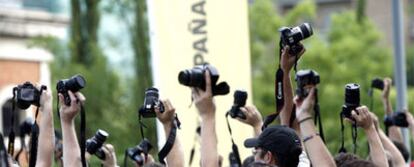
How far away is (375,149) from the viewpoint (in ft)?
24.9

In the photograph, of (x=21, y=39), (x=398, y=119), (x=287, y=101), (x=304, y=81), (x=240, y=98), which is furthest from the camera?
(x=21, y=39)

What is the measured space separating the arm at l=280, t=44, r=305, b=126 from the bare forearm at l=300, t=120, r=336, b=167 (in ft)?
1.63

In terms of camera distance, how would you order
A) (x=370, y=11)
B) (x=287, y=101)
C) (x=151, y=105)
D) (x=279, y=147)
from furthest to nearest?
1. (x=370, y=11)
2. (x=287, y=101)
3. (x=151, y=105)
4. (x=279, y=147)

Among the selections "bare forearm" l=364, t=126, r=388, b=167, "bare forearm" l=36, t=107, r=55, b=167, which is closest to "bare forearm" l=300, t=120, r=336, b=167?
"bare forearm" l=364, t=126, r=388, b=167

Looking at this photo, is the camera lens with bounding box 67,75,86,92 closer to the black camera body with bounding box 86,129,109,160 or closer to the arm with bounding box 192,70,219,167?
the arm with bounding box 192,70,219,167

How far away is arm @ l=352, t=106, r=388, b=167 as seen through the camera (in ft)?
24.1

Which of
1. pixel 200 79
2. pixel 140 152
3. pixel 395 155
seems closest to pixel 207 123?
pixel 200 79

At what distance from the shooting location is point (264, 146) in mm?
6656

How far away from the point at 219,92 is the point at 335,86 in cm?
1789

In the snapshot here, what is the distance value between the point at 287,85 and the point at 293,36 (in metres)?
0.48

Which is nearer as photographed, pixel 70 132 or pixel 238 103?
pixel 70 132

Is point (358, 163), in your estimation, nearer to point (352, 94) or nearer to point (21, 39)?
point (352, 94)

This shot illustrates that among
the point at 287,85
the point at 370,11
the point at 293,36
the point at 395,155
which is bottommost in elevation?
the point at 395,155

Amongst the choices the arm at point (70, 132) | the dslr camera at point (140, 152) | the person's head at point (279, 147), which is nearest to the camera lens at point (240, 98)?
the dslr camera at point (140, 152)
